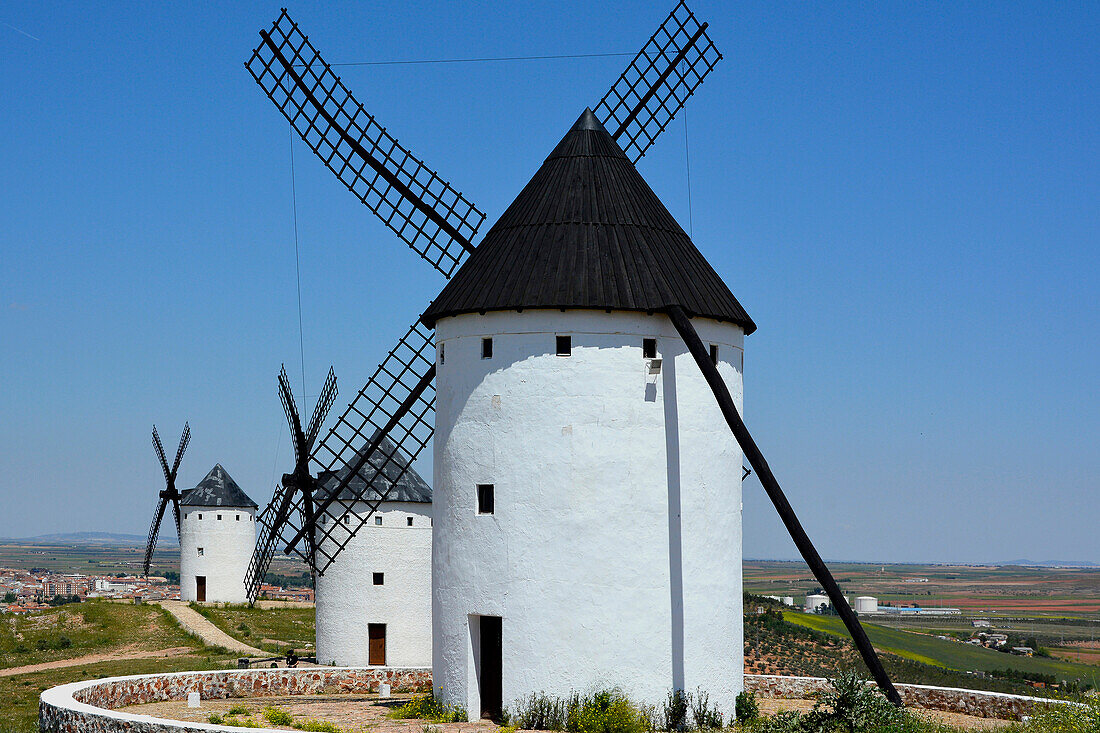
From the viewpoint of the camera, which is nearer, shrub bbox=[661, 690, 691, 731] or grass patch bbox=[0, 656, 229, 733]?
shrub bbox=[661, 690, 691, 731]

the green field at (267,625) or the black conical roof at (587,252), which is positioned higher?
the black conical roof at (587,252)

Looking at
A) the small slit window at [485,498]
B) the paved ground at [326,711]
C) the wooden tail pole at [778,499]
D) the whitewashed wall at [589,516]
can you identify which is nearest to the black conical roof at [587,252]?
the whitewashed wall at [589,516]

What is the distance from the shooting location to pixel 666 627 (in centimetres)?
1738

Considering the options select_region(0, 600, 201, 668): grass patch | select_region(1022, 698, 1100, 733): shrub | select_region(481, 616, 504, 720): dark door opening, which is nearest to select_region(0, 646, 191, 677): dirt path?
select_region(0, 600, 201, 668): grass patch

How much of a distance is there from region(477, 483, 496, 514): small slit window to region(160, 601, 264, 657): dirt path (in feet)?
65.1

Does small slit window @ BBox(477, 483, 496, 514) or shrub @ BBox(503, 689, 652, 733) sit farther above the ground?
small slit window @ BBox(477, 483, 496, 514)

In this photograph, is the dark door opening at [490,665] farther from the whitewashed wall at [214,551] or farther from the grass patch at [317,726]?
the whitewashed wall at [214,551]

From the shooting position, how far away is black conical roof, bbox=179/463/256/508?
53.6 m

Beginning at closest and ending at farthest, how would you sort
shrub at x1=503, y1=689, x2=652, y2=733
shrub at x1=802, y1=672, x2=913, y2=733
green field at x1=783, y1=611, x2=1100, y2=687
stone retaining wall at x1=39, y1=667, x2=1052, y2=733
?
shrub at x1=802, y1=672, x2=913, y2=733, stone retaining wall at x1=39, y1=667, x2=1052, y2=733, shrub at x1=503, y1=689, x2=652, y2=733, green field at x1=783, y1=611, x2=1100, y2=687

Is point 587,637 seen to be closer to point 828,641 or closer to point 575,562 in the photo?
point 575,562

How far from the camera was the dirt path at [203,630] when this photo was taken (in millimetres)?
38188

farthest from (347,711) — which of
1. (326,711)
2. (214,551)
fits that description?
(214,551)

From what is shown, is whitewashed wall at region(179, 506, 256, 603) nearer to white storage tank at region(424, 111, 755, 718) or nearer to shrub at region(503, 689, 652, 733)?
white storage tank at region(424, 111, 755, 718)

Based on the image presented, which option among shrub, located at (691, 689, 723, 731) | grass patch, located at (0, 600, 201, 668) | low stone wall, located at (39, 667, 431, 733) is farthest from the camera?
grass patch, located at (0, 600, 201, 668)
